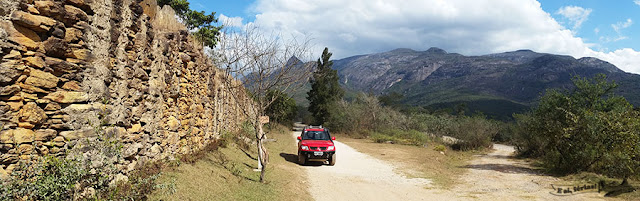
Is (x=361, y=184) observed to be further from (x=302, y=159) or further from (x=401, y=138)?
(x=401, y=138)

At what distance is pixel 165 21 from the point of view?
8.30 metres

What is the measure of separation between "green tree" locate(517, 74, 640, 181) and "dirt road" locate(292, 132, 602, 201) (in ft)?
4.92

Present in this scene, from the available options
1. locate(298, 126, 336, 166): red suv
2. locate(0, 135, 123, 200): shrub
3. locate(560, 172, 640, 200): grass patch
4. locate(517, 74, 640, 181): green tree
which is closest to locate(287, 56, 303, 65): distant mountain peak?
locate(298, 126, 336, 166): red suv

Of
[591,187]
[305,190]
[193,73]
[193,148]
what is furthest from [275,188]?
[591,187]

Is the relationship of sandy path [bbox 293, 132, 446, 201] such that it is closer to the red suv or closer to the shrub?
the red suv

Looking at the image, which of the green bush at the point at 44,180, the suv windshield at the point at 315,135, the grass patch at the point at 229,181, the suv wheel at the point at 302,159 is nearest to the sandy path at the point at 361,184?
the suv wheel at the point at 302,159

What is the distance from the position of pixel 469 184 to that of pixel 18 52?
12.6 m

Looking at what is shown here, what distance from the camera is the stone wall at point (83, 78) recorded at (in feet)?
11.9

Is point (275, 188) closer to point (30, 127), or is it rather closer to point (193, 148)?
point (193, 148)

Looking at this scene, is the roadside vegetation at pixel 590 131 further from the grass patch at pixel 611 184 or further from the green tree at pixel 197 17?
the green tree at pixel 197 17

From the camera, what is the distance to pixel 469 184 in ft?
39.5

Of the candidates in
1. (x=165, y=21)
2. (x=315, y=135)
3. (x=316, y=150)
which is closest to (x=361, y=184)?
(x=316, y=150)

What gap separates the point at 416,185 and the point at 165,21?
9.46m

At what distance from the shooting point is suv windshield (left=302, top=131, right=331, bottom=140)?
52.6 feet
